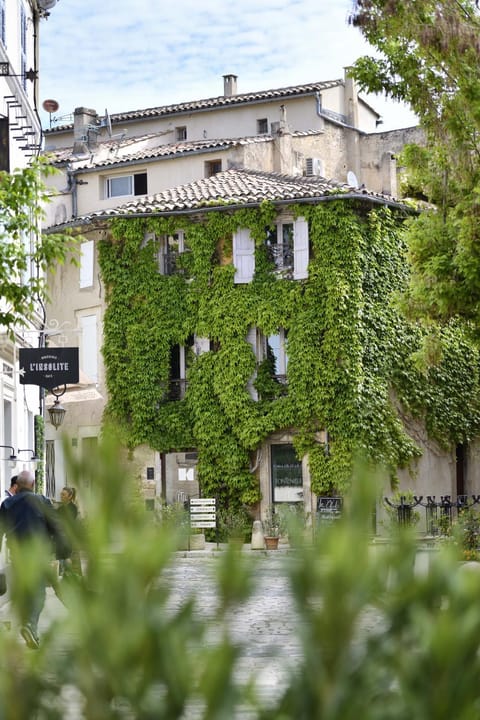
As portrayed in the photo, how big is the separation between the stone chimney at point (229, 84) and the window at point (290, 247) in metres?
16.1

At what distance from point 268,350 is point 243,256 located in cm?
264

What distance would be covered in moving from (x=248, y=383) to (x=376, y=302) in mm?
4097

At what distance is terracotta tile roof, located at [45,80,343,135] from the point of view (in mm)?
45250

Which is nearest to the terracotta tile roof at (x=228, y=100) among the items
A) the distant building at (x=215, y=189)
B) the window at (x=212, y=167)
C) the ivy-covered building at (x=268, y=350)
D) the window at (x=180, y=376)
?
the distant building at (x=215, y=189)

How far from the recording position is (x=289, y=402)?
34344mm

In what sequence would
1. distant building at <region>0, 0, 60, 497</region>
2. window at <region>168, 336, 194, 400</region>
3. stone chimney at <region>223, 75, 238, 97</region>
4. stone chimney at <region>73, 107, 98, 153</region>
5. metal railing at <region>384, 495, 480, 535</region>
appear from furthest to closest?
1. stone chimney at <region>223, 75, 238, 97</region>
2. stone chimney at <region>73, 107, 98, 153</region>
3. window at <region>168, 336, 194, 400</region>
4. metal railing at <region>384, 495, 480, 535</region>
5. distant building at <region>0, 0, 60, 497</region>

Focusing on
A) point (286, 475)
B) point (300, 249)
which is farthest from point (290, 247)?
point (286, 475)

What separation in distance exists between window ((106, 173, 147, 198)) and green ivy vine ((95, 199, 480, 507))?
192 inches

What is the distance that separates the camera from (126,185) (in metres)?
42.0

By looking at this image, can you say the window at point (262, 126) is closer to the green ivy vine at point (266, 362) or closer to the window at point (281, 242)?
the green ivy vine at point (266, 362)

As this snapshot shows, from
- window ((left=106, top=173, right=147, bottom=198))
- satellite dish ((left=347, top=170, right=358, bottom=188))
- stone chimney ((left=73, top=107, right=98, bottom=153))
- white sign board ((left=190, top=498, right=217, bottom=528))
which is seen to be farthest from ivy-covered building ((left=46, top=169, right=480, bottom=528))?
stone chimney ((left=73, top=107, right=98, bottom=153))

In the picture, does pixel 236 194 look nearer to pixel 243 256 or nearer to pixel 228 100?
pixel 243 256

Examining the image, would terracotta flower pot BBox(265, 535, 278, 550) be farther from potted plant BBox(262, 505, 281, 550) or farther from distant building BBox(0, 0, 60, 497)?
distant building BBox(0, 0, 60, 497)

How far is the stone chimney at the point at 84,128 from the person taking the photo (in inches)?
1758
